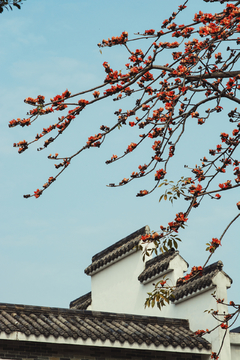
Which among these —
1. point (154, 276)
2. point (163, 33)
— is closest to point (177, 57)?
point (163, 33)

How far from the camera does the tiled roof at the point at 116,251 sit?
12.8 meters

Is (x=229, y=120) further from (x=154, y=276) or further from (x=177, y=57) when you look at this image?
(x=154, y=276)

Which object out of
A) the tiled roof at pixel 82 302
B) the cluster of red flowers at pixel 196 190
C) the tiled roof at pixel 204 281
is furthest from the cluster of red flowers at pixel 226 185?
the tiled roof at pixel 82 302

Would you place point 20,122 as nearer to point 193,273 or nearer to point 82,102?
point 82,102

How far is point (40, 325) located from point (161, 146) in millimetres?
5013

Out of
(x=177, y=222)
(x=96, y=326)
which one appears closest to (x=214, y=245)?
(x=177, y=222)

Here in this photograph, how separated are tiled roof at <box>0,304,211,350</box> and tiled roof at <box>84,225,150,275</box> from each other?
2.28 m

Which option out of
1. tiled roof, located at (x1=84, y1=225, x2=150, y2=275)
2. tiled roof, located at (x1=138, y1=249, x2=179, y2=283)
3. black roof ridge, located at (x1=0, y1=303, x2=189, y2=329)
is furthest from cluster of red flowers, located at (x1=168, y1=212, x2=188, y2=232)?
tiled roof, located at (x1=84, y1=225, x2=150, y2=275)

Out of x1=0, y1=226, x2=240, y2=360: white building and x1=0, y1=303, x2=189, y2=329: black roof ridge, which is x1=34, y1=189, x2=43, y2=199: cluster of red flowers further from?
x1=0, y1=303, x2=189, y2=329: black roof ridge

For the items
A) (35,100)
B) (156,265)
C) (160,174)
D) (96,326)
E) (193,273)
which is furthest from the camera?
(156,265)

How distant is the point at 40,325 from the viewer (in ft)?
30.5

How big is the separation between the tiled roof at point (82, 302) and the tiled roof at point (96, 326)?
3.99 m

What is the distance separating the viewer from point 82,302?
50.5 feet

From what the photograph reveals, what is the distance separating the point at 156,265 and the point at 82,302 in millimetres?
4239
